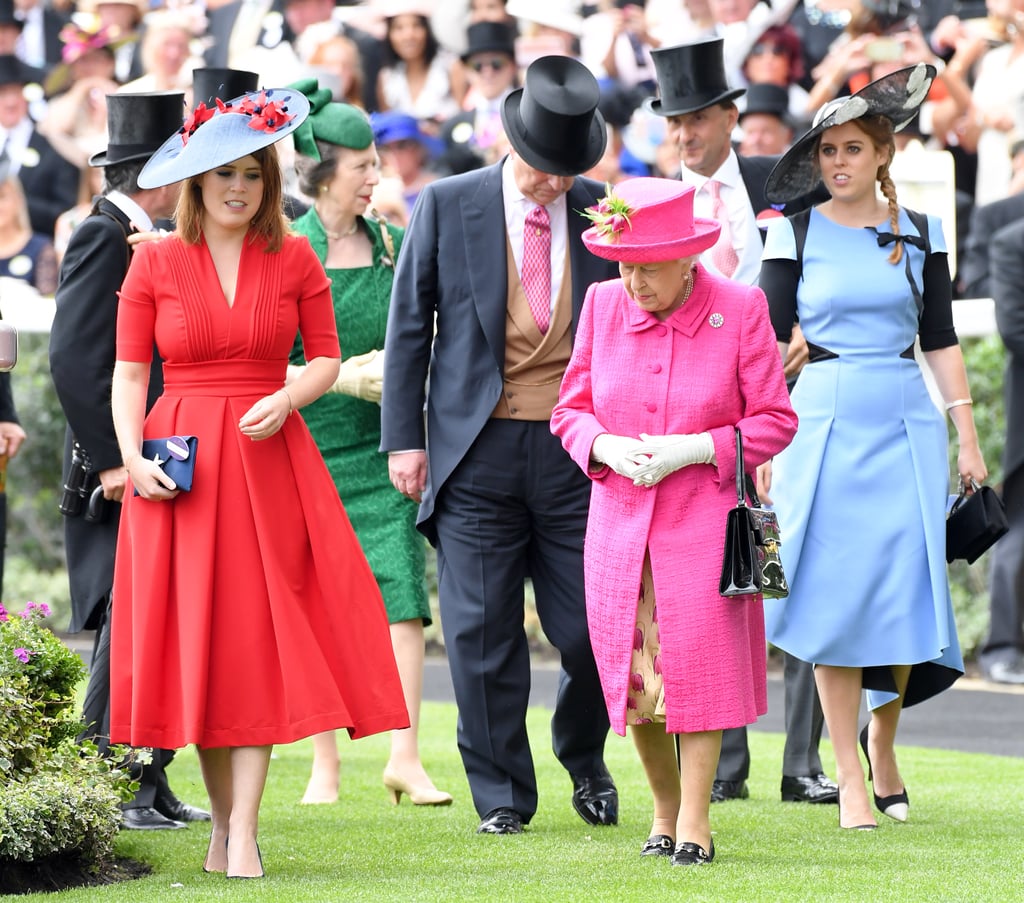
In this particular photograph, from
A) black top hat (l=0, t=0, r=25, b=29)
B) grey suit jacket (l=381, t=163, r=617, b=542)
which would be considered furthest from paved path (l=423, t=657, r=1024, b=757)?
black top hat (l=0, t=0, r=25, b=29)

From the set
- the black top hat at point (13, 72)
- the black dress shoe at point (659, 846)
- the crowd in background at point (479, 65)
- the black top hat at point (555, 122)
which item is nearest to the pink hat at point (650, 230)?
the black top hat at point (555, 122)

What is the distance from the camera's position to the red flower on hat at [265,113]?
5.43m

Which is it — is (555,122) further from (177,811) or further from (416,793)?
(177,811)

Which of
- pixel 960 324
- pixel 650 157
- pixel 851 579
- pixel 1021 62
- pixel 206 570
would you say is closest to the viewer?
pixel 206 570

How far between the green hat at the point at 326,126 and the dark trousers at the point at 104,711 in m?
1.92

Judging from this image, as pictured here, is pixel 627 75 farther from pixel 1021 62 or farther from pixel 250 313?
pixel 250 313

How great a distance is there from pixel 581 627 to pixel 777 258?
1336mm

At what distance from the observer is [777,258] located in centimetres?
628

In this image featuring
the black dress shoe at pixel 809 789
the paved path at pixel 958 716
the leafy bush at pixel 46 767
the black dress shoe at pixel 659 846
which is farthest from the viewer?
the paved path at pixel 958 716

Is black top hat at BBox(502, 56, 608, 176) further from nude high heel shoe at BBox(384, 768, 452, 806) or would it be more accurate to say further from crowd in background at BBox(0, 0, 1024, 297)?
crowd in background at BBox(0, 0, 1024, 297)

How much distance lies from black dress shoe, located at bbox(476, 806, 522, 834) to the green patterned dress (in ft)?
3.78

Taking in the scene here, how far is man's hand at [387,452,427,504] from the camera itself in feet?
20.6

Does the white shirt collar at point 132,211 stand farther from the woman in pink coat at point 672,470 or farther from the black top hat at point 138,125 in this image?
the woman in pink coat at point 672,470

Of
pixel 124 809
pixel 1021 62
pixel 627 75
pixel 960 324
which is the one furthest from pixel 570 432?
pixel 627 75
